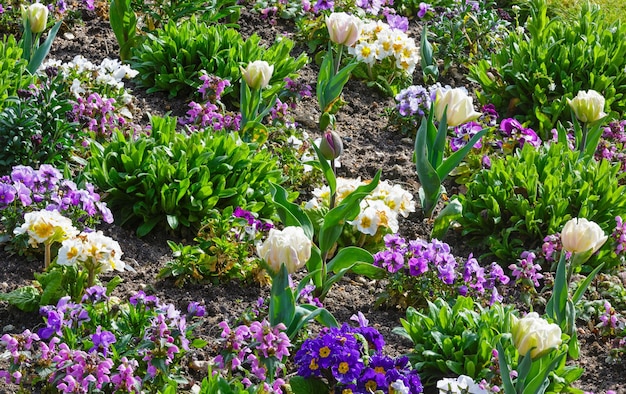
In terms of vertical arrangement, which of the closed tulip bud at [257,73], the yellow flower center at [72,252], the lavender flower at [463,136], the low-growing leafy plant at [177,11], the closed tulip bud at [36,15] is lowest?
the lavender flower at [463,136]

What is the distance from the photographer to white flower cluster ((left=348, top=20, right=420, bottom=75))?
5562 mm

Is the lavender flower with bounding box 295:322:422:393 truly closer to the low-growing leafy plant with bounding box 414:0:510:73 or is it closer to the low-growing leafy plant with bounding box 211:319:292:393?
the low-growing leafy plant with bounding box 211:319:292:393

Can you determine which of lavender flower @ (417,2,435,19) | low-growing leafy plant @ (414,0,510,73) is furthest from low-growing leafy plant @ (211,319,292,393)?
lavender flower @ (417,2,435,19)

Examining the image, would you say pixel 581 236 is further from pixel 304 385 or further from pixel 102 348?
pixel 102 348

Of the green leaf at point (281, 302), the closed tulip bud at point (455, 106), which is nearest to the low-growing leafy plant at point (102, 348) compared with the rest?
the green leaf at point (281, 302)

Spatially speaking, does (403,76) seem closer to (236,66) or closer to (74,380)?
(236,66)

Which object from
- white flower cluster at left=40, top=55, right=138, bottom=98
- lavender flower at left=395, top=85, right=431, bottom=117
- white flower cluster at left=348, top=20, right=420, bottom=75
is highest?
white flower cluster at left=40, top=55, right=138, bottom=98

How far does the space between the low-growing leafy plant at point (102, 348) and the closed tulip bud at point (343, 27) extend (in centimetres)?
184

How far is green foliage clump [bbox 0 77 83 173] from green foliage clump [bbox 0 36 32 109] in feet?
0.41

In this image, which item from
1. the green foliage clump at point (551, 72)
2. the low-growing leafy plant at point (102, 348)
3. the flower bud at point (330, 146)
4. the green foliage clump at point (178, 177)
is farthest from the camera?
the green foliage clump at point (551, 72)

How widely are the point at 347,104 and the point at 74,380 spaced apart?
2948 mm

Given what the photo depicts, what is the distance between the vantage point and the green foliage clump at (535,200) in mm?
4285

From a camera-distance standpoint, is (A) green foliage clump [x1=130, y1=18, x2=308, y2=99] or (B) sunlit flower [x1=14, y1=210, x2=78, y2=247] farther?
(A) green foliage clump [x1=130, y1=18, x2=308, y2=99]

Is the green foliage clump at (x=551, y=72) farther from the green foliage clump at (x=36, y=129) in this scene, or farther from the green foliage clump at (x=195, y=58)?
the green foliage clump at (x=36, y=129)
